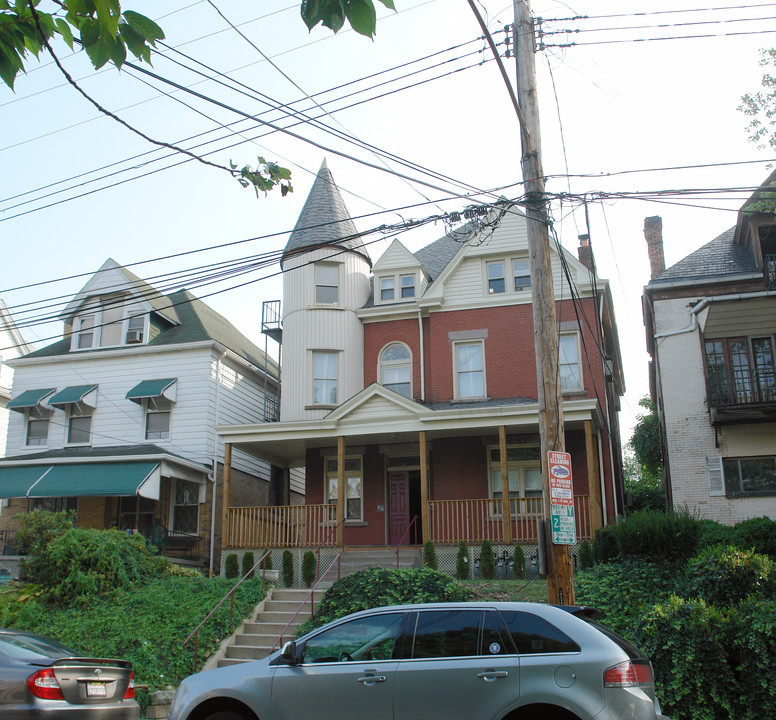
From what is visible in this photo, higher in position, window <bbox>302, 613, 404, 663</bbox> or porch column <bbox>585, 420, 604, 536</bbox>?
porch column <bbox>585, 420, 604, 536</bbox>

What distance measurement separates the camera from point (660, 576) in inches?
511

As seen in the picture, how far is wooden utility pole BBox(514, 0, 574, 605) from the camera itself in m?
9.12

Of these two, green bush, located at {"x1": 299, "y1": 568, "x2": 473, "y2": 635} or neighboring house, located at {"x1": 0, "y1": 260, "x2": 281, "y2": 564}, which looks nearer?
green bush, located at {"x1": 299, "y1": 568, "x2": 473, "y2": 635}

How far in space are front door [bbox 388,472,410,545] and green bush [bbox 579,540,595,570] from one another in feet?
23.5

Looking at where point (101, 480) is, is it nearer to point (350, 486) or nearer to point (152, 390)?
point (152, 390)

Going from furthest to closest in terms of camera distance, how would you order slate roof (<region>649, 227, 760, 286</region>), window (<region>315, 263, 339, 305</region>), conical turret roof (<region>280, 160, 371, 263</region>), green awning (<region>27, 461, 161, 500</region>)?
conical turret roof (<region>280, 160, 371, 263</region>) < window (<region>315, 263, 339, 305</region>) < slate roof (<region>649, 227, 760, 286</region>) < green awning (<region>27, 461, 161, 500</region>)

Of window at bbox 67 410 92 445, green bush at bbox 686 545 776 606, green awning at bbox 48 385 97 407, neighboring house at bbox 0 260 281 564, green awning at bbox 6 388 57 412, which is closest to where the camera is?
green bush at bbox 686 545 776 606

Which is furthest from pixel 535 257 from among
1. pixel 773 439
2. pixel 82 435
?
pixel 82 435

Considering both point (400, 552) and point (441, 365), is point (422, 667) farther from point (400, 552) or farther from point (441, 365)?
point (441, 365)

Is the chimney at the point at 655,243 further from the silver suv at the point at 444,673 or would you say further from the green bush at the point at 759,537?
the silver suv at the point at 444,673

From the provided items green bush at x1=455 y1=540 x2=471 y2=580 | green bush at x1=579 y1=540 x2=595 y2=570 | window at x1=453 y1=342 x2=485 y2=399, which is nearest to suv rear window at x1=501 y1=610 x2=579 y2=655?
green bush at x1=579 y1=540 x2=595 y2=570

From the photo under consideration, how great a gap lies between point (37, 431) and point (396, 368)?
12.4m

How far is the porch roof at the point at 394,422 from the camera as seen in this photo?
19188 millimetres

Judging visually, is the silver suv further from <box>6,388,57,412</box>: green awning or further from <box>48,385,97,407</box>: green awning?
<box>6,388,57,412</box>: green awning
